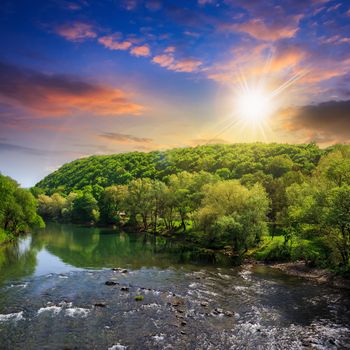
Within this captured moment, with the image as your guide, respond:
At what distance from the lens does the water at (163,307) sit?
30.8 meters

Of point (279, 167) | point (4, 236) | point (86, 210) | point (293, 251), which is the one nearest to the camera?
point (293, 251)

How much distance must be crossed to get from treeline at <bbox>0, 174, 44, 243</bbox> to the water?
21332 mm

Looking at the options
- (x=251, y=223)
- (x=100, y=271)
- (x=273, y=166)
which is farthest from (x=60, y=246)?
(x=273, y=166)

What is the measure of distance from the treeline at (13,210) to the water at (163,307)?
21.3m

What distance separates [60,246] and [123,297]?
47.9m

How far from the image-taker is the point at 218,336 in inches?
1251

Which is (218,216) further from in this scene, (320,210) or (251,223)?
(320,210)

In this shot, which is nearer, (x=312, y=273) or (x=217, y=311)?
(x=217, y=311)

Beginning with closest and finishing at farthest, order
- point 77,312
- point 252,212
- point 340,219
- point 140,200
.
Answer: point 77,312 < point 340,219 < point 252,212 < point 140,200

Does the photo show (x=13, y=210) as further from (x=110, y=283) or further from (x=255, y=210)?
(x=255, y=210)

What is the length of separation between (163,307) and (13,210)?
60.8m

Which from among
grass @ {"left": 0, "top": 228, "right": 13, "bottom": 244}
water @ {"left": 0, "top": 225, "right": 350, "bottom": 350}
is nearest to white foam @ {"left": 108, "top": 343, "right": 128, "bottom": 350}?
water @ {"left": 0, "top": 225, "right": 350, "bottom": 350}

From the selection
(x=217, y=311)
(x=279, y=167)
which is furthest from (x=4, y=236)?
(x=279, y=167)

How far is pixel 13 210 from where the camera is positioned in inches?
3359
